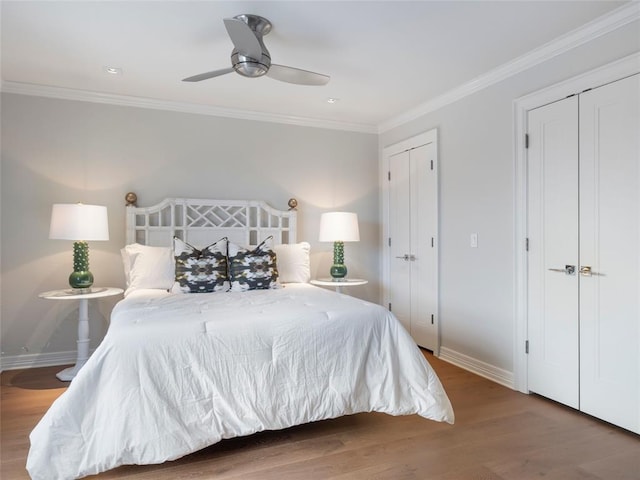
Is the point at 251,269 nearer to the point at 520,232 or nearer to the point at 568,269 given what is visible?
the point at 520,232

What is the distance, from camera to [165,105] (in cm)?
392

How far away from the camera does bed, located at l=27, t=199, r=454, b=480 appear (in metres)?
1.83

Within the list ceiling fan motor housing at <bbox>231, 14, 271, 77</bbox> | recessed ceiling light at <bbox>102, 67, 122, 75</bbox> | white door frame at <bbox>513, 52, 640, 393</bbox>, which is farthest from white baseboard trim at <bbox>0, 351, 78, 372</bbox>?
white door frame at <bbox>513, 52, 640, 393</bbox>

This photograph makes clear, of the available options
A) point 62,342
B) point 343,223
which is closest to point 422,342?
point 343,223

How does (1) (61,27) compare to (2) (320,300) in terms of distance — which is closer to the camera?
(1) (61,27)

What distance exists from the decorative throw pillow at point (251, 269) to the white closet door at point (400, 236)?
1.60 metres

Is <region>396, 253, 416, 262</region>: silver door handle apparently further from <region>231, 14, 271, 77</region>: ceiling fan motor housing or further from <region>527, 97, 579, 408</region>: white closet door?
<region>231, 14, 271, 77</region>: ceiling fan motor housing

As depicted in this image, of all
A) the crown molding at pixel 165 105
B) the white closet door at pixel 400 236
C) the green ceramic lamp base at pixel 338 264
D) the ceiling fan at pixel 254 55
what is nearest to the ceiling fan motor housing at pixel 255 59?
the ceiling fan at pixel 254 55

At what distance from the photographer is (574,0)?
223 centimetres

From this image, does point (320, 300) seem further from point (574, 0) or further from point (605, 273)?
point (574, 0)

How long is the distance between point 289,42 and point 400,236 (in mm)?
2450

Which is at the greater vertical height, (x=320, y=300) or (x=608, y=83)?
(x=608, y=83)

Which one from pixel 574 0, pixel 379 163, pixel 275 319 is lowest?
pixel 275 319

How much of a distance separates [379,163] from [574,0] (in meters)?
2.77
